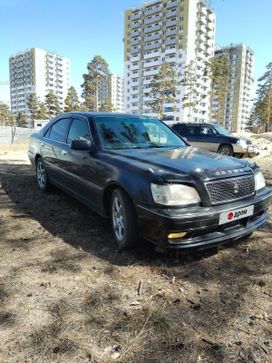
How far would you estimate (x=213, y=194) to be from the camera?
9.89ft

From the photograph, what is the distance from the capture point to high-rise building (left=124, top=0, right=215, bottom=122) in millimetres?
82438

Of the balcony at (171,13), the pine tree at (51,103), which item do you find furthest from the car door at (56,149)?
the balcony at (171,13)

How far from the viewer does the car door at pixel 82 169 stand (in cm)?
395

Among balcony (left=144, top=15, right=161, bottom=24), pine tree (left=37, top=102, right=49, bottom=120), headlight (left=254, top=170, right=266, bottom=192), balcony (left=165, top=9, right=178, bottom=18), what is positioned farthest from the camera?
balcony (left=144, top=15, right=161, bottom=24)

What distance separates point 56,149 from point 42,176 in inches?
47.1

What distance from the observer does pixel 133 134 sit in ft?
14.3

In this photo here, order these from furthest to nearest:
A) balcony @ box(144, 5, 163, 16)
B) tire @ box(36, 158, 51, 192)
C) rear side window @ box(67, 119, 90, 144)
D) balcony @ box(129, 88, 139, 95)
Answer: balcony @ box(129, 88, 139, 95) → balcony @ box(144, 5, 163, 16) → tire @ box(36, 158, 51, 192) → rear side window @ box(67, 119, 90, 144)

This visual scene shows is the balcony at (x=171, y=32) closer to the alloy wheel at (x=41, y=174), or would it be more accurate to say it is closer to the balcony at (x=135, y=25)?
the balcony at (x=135, y=25)

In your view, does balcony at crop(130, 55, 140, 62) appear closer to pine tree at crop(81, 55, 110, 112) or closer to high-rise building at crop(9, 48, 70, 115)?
pine tree at crop(81, 55, 110, 112)

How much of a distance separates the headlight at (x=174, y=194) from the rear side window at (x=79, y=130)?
69.2 inches

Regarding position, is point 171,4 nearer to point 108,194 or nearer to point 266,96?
point 266,96

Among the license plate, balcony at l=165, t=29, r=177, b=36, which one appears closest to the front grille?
the license plate

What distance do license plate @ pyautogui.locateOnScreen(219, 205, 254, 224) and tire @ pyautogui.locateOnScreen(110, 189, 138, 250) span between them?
93cm

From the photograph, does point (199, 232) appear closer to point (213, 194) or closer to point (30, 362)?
point (213, 194)
